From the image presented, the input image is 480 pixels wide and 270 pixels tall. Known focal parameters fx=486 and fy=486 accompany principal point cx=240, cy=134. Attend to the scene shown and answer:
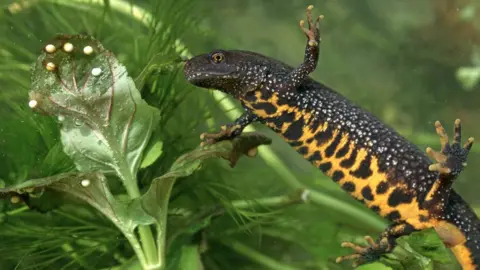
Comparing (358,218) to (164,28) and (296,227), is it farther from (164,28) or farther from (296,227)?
(164,28)

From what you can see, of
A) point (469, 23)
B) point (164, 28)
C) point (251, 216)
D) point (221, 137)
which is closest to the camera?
point (221, 137)

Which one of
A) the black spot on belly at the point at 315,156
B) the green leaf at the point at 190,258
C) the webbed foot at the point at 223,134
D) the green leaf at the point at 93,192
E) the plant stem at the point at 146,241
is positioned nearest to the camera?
the green leaf at the point at 93,192

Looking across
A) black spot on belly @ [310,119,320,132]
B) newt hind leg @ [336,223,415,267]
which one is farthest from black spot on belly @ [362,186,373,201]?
black spot on belly @ [310,119,320,132]

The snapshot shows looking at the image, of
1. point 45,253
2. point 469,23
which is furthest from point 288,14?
point 45,253

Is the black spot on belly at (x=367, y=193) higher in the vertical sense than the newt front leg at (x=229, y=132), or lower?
higher

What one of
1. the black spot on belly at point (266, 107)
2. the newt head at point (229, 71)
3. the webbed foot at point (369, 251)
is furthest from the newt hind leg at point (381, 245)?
the newt head at point (229, 71)

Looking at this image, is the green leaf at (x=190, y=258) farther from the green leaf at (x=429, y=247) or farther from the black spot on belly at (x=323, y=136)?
the green leaf at (x=429, y=247)
